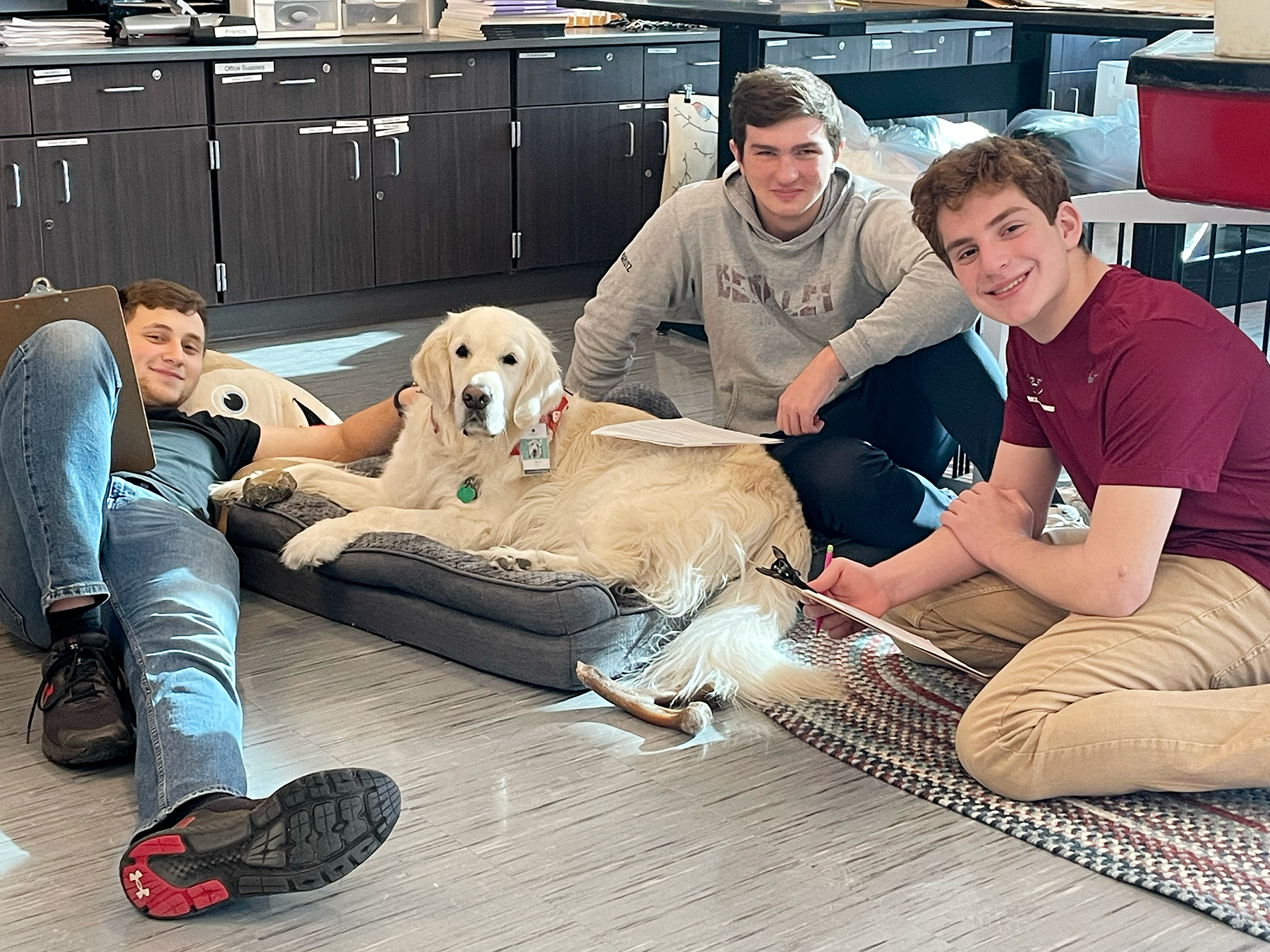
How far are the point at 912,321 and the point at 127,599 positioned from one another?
1486mm

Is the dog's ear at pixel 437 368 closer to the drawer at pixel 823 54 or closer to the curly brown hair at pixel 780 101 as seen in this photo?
the curly brown hair at pixel 780 101

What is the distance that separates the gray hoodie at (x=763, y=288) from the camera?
2.79 metres

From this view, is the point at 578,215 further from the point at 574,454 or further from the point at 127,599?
the point at 127,599

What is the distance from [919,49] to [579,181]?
1814 millimetres

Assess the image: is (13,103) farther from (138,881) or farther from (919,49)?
(919,49)

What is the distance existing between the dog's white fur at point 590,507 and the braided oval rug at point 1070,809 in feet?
0.35

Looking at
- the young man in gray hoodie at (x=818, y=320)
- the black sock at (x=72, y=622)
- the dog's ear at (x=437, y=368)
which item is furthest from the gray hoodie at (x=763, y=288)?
the black sock at (x=72, y=622)

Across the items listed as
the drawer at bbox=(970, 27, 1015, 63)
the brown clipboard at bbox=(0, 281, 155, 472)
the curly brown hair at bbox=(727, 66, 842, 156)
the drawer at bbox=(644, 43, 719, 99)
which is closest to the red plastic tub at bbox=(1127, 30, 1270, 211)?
the curly brown hair at bbox=(727, 66, 842, 156)

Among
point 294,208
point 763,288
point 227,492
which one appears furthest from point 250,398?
point 294,208

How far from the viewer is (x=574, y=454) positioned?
9.41 ft

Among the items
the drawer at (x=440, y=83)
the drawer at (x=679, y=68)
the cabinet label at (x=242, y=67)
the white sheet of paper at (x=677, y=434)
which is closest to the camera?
the white sheet of paper at (x=677, y=434)

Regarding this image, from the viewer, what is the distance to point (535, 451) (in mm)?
2828

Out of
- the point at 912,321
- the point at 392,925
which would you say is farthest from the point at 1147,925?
the point at 912,321

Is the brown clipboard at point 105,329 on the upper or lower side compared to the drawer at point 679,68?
lower
